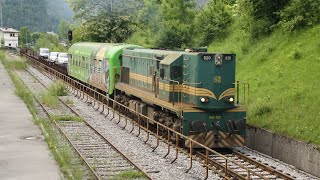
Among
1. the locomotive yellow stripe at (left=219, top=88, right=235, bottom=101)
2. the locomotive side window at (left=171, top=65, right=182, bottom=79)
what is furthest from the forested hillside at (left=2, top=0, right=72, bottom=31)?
the locomotive yellow stripe at (left=219, top=88, right=235, bottom=101)

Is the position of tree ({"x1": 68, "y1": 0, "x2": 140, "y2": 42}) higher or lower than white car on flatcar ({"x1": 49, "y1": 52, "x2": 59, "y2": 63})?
higher

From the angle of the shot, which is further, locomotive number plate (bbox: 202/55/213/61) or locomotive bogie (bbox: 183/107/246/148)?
locomotive number plate (bbox: 202/55/213/61)

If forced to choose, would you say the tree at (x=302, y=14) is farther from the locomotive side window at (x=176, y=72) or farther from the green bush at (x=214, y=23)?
the locomotive side window at (x=176, y=72)

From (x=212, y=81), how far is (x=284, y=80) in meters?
5.48

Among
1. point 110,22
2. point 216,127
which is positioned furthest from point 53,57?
point 216,127

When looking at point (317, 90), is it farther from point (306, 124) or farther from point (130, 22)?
point (130, 22)

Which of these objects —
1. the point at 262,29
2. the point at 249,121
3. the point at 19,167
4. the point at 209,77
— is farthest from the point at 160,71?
the point at 262,29

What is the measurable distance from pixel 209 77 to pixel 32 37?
5174 inches

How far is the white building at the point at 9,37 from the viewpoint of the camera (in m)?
134

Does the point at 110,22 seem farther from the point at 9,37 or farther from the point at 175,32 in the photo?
the point at 9,37

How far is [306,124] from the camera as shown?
53.0ft

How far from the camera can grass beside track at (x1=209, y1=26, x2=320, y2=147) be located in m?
16.7

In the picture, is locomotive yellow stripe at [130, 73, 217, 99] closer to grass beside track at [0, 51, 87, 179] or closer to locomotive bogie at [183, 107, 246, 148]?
locomotive bogie at [183, 107, 246, 148]

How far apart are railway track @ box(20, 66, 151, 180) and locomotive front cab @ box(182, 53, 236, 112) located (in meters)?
3.29
